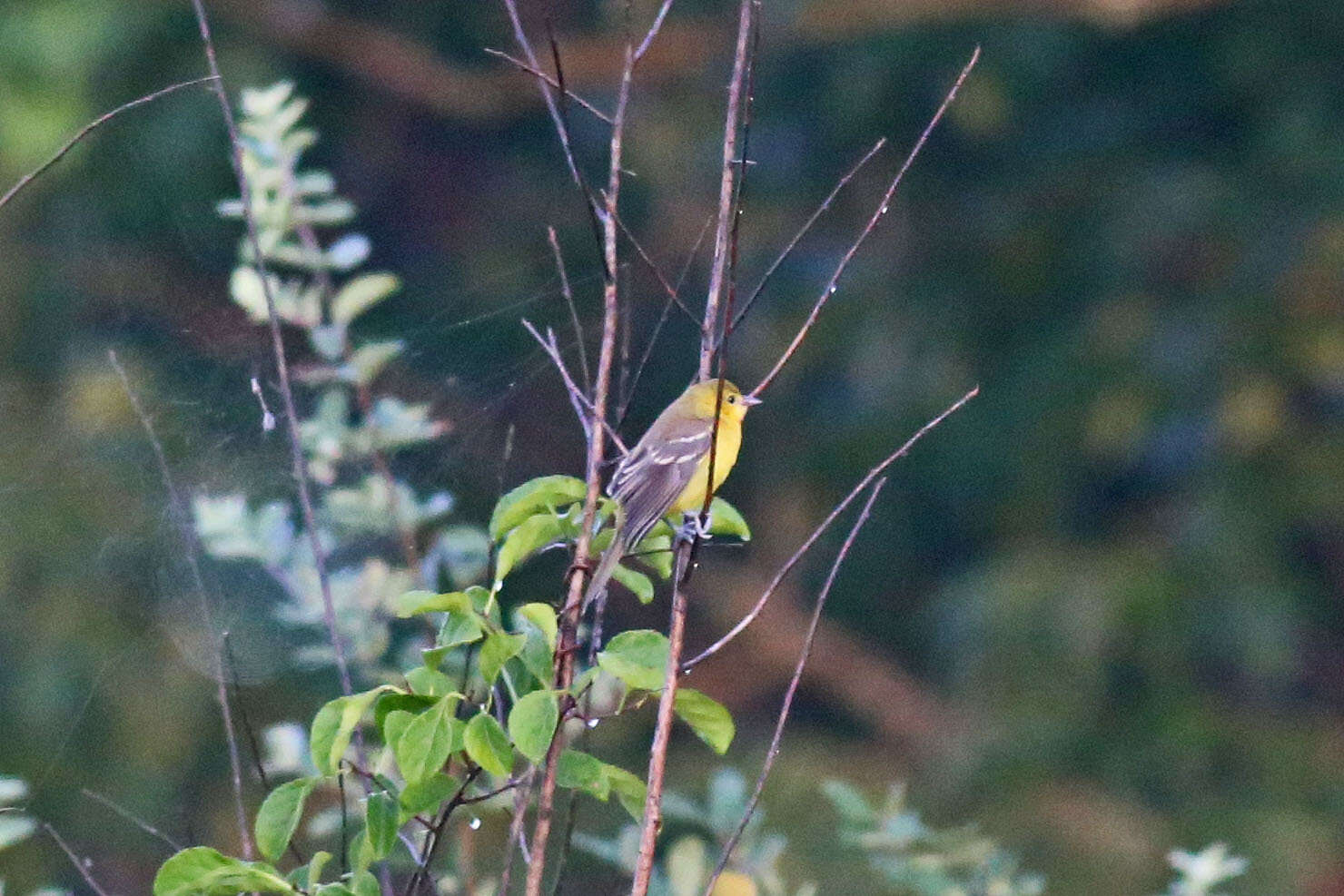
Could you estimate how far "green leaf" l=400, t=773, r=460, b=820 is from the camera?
155 cm

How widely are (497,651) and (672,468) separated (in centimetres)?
143

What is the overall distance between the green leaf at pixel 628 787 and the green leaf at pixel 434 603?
0.21 metres

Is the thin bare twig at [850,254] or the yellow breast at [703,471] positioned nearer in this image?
the thin bare twig at [850,254]

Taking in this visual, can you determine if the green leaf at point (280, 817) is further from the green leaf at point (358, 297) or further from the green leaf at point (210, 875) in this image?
the green leaf at point (358, 297)

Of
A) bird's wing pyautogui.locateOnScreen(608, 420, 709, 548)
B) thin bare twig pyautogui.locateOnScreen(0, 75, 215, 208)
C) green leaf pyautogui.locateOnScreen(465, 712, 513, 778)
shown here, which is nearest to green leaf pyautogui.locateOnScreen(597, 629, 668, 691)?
green leaf pyautogui.locateOnScreen(465, 712, 513, 778)

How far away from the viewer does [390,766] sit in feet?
8.03

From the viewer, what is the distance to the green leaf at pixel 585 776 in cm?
165

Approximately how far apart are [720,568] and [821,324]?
4.18ft

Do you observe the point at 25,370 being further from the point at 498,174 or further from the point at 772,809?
the point at 772,809

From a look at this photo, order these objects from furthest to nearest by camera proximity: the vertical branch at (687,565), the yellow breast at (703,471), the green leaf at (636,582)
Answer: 1. the yellow breast at (703,471)
2. the green leaf at (636,582)
3. the vertical branch at (687,565)

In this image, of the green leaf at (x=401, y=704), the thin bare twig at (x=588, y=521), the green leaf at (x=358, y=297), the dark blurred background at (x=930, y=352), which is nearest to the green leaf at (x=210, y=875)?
the green leaf at (x=401, y=704)

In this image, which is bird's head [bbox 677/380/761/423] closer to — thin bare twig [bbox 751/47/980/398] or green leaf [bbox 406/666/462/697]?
thin bare twig [bbox 751/47/980/398]

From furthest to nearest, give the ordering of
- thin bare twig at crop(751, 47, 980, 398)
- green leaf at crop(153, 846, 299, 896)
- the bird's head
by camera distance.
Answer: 1. the bird's head
2. thin bare twig at crop(751, 47, 980, 398)
3. green leaf at crop(153, 846, 299, 896)

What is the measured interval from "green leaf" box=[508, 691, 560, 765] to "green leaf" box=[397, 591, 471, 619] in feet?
0.30
